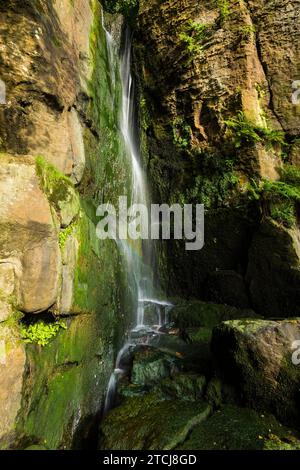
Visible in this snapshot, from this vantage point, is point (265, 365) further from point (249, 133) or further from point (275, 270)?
point (249, 133)

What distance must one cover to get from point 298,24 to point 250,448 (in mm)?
9048

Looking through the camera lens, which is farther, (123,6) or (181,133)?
(123,6)

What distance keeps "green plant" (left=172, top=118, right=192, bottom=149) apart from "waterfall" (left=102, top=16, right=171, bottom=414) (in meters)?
1.32

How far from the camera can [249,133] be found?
24.6 ft

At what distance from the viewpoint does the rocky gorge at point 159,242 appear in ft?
11.2

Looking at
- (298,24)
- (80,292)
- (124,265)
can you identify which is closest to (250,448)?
(80,292)

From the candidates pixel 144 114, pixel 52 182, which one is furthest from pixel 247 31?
pixel 52 182

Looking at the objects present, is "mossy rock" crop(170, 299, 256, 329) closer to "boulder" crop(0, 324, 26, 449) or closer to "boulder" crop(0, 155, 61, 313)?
"boulder" crop(0, 155, 61, 313)

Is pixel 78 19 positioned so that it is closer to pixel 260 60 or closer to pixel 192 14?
pixel 192 14

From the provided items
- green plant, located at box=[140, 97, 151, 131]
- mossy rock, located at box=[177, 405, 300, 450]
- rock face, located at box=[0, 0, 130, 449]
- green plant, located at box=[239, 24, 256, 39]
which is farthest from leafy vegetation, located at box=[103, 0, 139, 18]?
mossy rock, located at box=[177, 405, 300, 450]

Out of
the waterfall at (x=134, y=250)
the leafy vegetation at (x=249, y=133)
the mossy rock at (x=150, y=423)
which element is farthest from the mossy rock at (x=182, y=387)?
the leafy vegetation at (x=249, y=133)

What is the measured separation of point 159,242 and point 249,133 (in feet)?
12.5

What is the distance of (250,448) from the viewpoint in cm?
347
